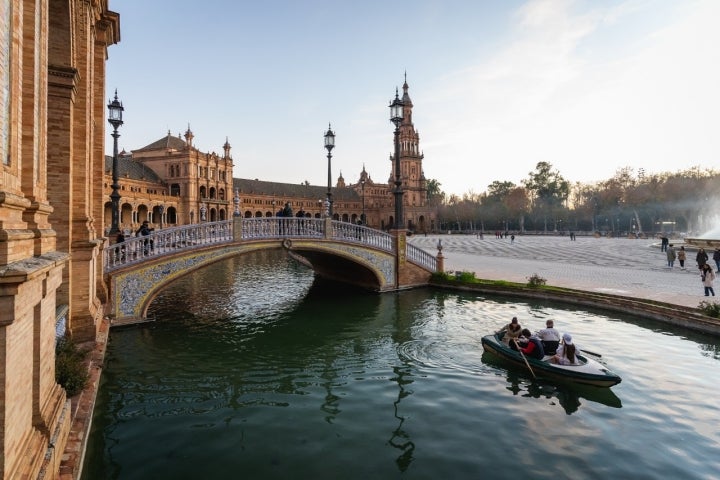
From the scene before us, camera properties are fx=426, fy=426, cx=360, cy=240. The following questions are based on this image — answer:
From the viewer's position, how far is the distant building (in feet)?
218

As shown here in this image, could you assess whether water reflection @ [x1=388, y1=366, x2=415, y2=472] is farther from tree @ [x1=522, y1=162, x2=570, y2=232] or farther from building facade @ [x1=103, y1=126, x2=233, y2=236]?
tree @ [x1=522, y1=162, x2=570, y2=232]

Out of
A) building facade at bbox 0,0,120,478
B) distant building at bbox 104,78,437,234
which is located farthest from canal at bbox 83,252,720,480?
distant building at bbox 104,78,437,234

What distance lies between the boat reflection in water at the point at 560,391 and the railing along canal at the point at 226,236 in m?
11.0

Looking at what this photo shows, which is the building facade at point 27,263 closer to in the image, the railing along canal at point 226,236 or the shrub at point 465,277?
the railing along canal at point 226,236

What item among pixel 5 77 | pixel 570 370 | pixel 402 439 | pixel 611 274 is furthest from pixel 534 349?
pixel 611 274

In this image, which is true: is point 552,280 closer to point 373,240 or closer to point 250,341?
point 373,240

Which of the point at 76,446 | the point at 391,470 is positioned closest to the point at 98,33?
the point at 76,446

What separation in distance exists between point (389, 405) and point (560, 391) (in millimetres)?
3940

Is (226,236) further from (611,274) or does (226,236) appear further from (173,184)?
(173,184)

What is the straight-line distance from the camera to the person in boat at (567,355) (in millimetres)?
9805

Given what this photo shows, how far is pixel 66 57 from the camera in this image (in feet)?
32.5

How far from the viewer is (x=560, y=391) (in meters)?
9.54

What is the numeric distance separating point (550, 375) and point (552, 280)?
1401cm

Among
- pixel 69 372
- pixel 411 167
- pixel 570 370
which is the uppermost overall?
pixel 411 167
